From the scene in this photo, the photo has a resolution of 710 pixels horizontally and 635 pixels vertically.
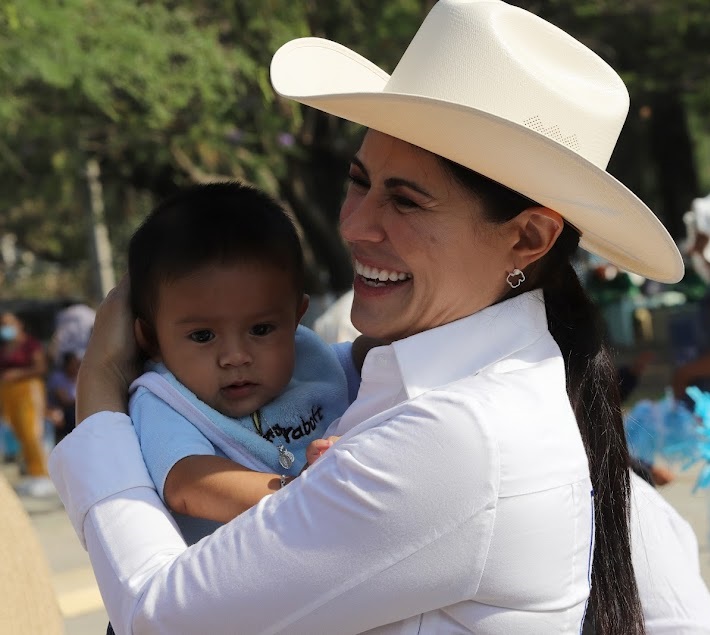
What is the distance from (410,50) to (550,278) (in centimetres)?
48

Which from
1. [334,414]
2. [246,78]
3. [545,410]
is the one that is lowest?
[246,78]

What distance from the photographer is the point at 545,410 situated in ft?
5.91

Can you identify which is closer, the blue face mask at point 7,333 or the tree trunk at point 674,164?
the blue face mask at point 7,333

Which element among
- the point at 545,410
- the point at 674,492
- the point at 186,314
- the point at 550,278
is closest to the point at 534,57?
the point at 550,278

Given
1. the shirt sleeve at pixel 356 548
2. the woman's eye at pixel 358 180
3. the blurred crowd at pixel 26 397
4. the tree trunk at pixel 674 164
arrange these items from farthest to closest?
the tree trunk at pixel 674 164 → the blurred crowd at pixel 26 397 → the woman's eye at pixel 358 180 → the shirt sleeve at pixel 356 548

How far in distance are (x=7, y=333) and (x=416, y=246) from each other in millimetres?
9899

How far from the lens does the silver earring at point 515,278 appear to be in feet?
6.56

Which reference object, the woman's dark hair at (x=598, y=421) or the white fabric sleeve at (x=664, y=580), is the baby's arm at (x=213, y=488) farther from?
the white fabric sleeve at (x=664, y=580)

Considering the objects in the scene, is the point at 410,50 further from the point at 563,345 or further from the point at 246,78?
the point at 246,78

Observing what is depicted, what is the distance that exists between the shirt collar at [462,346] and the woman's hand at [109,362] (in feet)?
1.55

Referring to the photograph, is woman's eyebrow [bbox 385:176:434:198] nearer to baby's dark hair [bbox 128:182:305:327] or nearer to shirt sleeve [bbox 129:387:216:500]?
baby's dark hair [bbox 128:182:305:327]

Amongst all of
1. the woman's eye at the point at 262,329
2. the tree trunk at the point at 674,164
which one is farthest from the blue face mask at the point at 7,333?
the tree trunk at the point at 674,164

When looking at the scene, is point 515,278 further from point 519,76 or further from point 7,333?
point 7,333

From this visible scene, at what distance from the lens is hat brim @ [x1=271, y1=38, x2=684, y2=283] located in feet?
6.01
